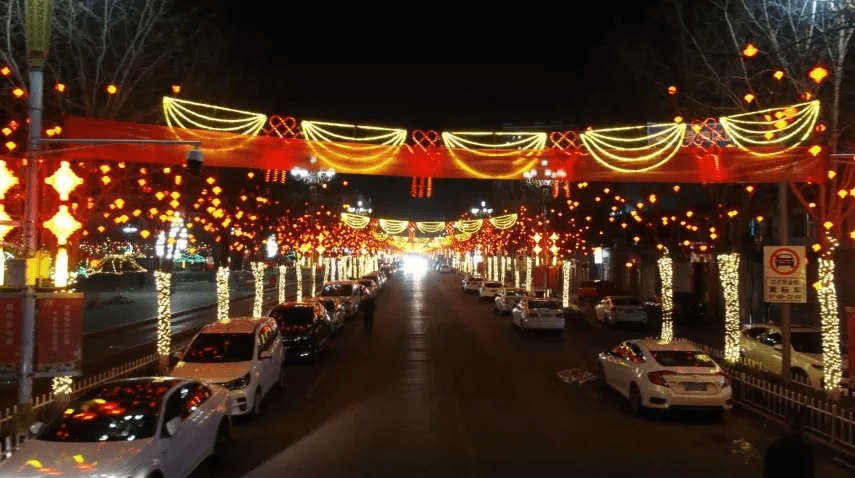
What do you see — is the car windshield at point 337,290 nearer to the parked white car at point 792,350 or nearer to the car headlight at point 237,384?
the parked white car at point 792,350

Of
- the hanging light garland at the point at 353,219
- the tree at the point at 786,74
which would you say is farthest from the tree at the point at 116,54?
the hanging light garland at the point at 353,219

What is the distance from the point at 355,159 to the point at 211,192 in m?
9.35

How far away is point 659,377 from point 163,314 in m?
12.5

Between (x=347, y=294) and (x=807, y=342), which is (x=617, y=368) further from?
(x=347, y=294)

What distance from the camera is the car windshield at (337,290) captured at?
125ft

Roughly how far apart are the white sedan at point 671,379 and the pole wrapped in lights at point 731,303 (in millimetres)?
4639

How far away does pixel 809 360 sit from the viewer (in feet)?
55.7

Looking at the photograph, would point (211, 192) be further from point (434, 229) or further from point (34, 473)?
point (434, 229)

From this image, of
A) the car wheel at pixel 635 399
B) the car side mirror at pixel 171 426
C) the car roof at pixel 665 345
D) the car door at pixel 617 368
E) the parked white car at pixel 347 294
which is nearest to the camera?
the car side mirror at pixel 171 426

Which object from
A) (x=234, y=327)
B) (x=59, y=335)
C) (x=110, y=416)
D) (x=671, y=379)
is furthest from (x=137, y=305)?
(x=110, y=416)

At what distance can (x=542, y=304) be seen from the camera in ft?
98.6

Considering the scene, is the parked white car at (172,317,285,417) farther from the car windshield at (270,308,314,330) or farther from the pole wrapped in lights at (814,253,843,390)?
the pole wrapped in lights at (814,253,843,390)

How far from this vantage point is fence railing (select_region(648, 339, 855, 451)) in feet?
39.1

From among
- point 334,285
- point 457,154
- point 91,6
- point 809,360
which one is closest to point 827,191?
point 809,360
